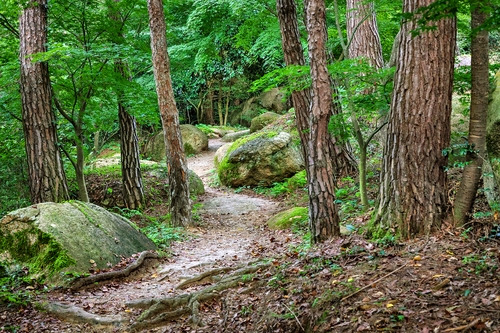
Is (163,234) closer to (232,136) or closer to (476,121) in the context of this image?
(476,121)

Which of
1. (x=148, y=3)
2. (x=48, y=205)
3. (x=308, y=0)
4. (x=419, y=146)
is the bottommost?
(x=48, y=205)

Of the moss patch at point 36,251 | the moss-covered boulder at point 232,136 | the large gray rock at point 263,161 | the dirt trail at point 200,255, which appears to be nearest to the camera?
the dirt trail at point 200,255

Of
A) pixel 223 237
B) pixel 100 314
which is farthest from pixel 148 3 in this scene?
pixel 100 314

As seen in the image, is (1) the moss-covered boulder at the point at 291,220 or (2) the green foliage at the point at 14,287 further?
(1) the moss-covered boulder at the point at 291,220

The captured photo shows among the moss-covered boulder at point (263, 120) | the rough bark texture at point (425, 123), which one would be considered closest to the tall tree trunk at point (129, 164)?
the moss-covered boulder at point (263, 120)

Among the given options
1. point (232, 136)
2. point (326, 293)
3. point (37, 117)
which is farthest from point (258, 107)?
point (326, 293)

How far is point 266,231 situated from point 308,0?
481 centimetres

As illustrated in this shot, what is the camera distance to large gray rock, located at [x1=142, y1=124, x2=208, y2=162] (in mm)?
18359

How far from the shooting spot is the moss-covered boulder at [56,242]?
→ 5.35 metres

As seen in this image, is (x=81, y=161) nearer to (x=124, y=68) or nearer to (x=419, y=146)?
(x=124, y=68)

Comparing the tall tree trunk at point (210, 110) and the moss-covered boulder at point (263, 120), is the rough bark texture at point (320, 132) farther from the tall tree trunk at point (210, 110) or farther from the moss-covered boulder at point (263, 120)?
the tall tree trunk at point (210, 110)

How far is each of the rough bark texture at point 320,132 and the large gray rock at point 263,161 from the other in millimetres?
6995

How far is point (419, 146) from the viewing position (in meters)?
4.21

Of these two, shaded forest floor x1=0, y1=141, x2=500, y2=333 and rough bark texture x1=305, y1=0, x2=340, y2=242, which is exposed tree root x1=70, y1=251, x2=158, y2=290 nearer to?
shaded forest floor x1=0, y1=141, x2=500, y2=333
